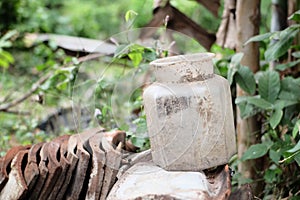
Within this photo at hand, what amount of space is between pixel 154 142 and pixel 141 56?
1.22 ft

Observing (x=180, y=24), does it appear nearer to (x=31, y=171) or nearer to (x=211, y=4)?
(x=211, y=4)

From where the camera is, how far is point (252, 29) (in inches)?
49.3

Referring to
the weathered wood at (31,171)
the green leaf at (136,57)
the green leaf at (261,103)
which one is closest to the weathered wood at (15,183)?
the weathered wood at (31,171)

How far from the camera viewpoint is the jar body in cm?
81

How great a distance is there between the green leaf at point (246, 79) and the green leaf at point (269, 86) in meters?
0.03

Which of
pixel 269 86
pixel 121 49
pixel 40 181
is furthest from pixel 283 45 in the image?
pixel 40 181

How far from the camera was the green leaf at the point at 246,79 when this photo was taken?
1.14m

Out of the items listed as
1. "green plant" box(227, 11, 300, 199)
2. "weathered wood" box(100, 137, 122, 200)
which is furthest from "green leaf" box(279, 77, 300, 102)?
"weathered wood" box(100, 137, 122, 200)

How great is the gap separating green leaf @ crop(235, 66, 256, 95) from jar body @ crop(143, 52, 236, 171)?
12.3 inches

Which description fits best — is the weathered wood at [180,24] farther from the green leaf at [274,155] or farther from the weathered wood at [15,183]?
the weathered wood at [15,183]

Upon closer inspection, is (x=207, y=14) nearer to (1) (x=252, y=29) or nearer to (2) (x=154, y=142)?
(1) (x=252, y=29)

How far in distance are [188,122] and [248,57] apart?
513mm

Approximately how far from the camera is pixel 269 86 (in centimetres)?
111

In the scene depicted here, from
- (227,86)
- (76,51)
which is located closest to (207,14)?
(76,51)
